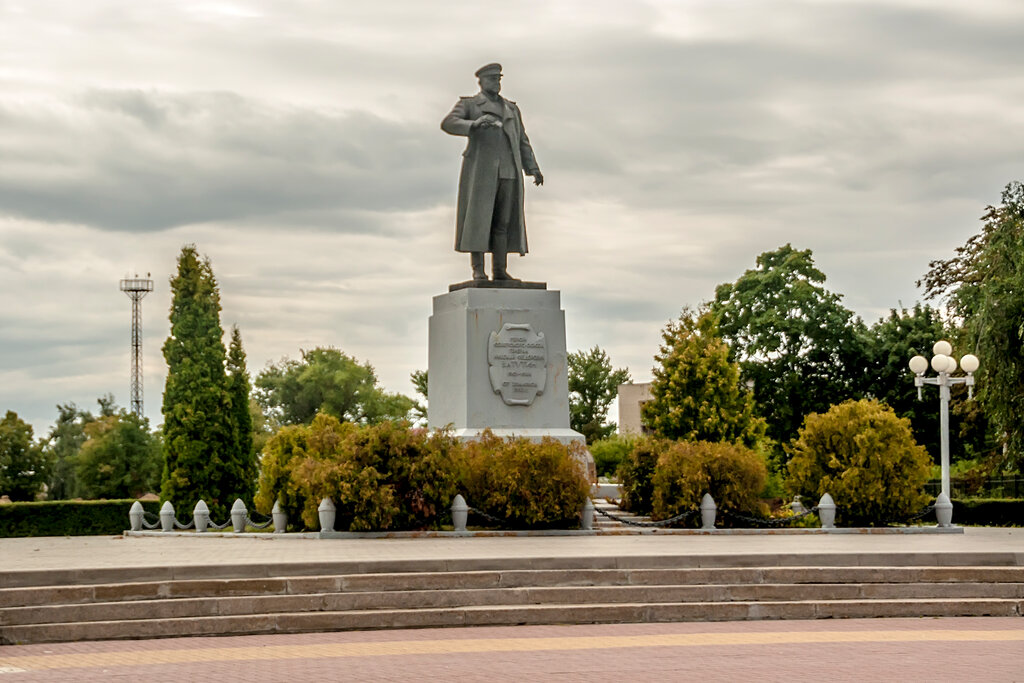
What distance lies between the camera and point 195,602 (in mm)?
13156

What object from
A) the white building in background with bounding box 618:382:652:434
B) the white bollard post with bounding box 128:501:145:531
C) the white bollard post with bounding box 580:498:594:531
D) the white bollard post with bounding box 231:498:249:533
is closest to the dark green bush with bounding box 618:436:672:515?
the white bollard post with bounding box 580:498:594:531

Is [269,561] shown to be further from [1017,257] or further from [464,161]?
[1017,257]

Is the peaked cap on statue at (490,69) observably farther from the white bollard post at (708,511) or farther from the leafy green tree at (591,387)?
the leafy green tree at (591,387)

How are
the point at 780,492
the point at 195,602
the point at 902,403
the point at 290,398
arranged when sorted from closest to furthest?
the point at 195,602 → the point at 780,492 → the point at 902,403 → the point at 290,398

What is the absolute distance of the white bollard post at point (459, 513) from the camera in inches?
758

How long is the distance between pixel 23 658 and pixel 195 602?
184 centimetres

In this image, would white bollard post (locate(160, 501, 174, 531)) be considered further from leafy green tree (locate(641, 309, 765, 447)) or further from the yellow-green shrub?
leafy green tree (locate(641, 309, 765, 447))

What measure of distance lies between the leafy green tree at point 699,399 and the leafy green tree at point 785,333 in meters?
9.04

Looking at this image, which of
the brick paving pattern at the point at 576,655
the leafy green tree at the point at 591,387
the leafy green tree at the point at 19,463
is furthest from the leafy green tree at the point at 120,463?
the brick paving pattern at the point at 576,655

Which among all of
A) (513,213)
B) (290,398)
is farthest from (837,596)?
(290,398)

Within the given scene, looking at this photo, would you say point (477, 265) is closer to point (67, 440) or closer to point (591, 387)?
point (591, 387)

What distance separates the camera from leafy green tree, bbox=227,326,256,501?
31.0m

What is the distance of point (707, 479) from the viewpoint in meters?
20.5

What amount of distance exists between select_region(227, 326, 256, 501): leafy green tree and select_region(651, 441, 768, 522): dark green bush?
12.7 m
